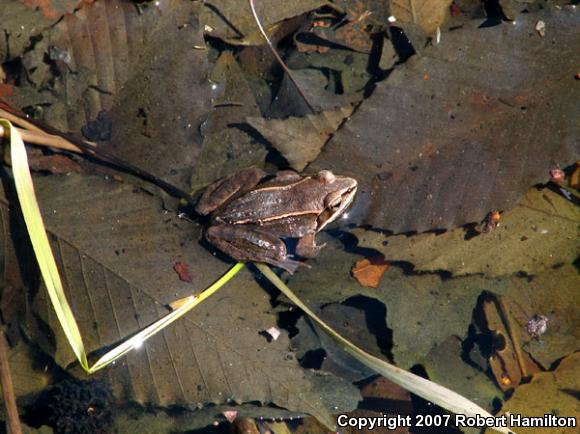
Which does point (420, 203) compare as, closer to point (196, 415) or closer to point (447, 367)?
point (447, 367)

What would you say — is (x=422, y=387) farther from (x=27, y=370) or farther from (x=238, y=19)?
(x=238, y=19)

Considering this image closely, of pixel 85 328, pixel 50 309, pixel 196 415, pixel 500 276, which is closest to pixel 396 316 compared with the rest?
pixel 500 276

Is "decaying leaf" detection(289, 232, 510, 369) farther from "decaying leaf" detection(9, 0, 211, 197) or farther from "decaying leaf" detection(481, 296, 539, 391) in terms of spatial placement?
"decaying leaf" detection(9, 0, 211, 197)

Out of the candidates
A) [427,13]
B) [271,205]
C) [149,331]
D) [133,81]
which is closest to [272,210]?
[271,205]

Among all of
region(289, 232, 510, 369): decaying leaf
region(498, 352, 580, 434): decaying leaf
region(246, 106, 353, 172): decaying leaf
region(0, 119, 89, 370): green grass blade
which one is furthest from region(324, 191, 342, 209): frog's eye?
region(0, 119, 89, 370): green grass blade

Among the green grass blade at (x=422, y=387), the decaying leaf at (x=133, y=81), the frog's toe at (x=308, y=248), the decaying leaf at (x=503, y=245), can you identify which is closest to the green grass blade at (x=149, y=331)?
the frog's toe at (x=308, y=248)

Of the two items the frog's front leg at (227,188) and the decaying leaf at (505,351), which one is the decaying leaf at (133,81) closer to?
the frog's front leg at (227,188)
